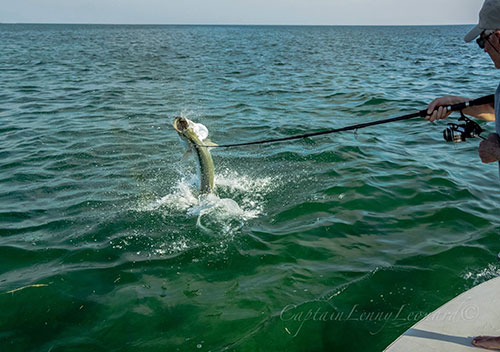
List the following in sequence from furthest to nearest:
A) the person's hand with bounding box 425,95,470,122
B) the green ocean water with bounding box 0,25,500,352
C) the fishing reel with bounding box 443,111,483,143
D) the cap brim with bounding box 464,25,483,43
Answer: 1. the green ocean water with bounding box 0,25,500,352
2. the fishing reel with bounding box 443,111,483,143
3. the person's hand with bounding box 425,95,470,122
4. the cap brim with bounding box 464,25,483,43

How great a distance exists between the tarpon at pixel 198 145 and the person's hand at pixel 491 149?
4351 mm

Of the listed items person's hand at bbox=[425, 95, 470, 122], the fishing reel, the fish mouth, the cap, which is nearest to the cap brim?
the cap

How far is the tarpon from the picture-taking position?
6543 mm

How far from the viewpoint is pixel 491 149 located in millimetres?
3088

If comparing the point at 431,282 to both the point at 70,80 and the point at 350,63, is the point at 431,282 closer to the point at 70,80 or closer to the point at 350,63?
the point at 70,80

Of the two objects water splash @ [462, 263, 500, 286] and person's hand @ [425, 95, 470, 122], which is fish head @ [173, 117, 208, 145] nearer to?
person's hand @ [425, 95, 470, 122]

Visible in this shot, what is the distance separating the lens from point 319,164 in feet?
29.7

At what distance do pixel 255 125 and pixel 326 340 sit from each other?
913 centimetres

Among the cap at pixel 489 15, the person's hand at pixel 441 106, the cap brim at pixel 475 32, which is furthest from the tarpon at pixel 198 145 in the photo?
the cap at pixel 489 15

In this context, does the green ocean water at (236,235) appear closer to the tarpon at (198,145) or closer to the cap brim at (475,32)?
the tarpon at (198,145)

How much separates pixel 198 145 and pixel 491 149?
447 cm

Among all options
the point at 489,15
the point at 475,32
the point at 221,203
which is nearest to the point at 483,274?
the point at 475,32

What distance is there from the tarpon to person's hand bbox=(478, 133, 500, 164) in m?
4.35

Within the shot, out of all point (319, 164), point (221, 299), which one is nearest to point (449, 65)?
point (319, 164)
